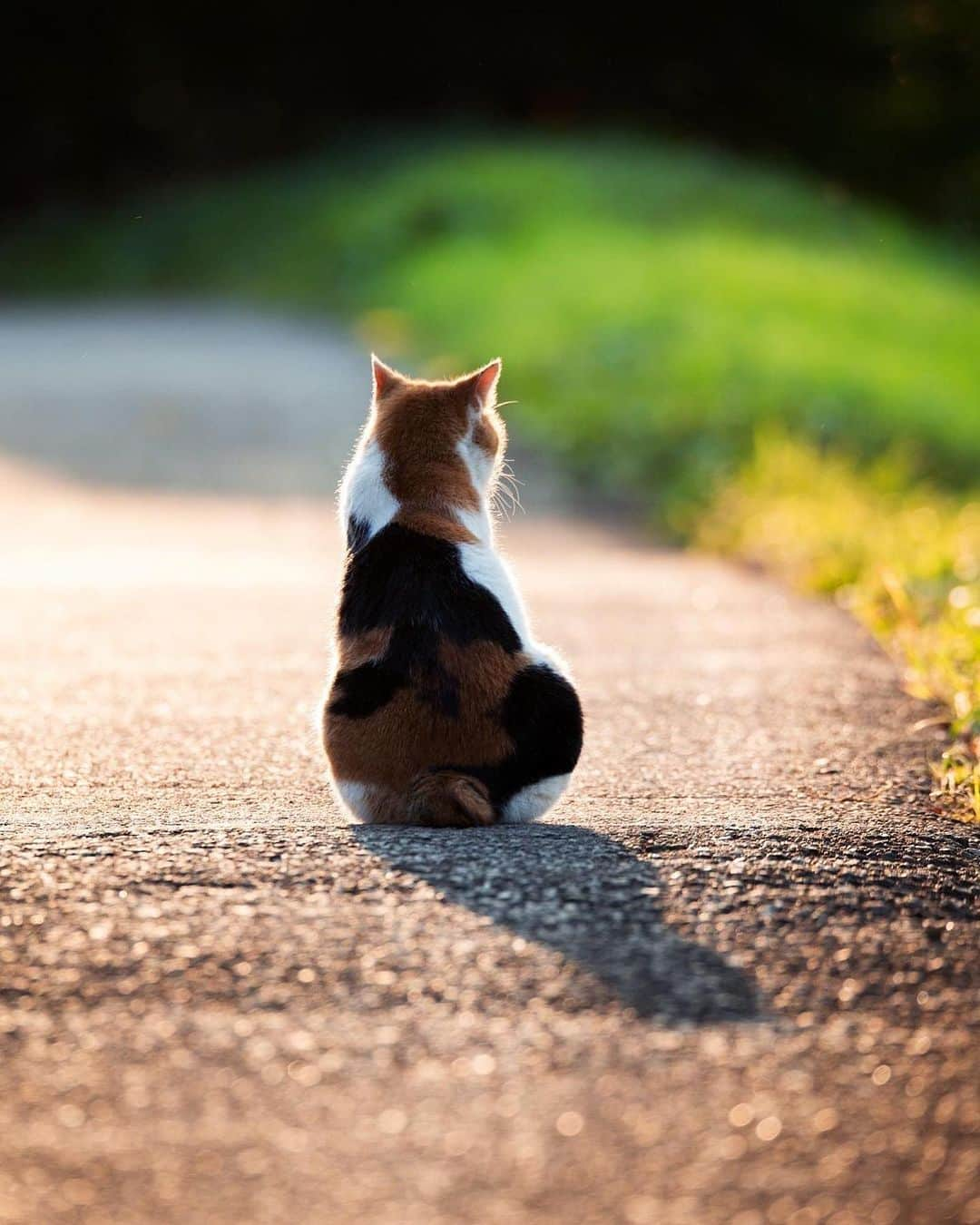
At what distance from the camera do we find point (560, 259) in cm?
2000

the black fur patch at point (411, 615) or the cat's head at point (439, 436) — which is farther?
the cat's head at point (439, 436)

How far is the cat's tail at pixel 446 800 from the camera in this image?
3529 mm

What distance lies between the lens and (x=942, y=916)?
10.3 ft

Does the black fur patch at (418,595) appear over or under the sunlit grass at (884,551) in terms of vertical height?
under

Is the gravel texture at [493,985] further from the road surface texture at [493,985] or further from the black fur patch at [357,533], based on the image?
the black fur patch at [357,533]

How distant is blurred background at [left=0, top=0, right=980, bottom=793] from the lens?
1127 cm

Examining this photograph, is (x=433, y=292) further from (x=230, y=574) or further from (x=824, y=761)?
(x=824, y=761)

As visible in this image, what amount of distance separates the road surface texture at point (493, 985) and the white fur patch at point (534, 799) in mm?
66

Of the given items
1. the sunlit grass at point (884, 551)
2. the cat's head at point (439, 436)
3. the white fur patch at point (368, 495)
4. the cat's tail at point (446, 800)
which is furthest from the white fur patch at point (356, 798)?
the sunlit grass at point (884, 551)

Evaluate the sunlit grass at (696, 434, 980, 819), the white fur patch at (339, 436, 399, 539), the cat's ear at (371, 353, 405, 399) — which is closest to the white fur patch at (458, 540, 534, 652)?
the white fur patch at (339, 436, 399, 539)

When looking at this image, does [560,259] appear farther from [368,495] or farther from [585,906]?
[585,906]

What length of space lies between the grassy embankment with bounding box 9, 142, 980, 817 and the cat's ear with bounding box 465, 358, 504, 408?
159 cm

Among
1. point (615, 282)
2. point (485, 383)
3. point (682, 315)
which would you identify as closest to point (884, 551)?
point (485, 383)

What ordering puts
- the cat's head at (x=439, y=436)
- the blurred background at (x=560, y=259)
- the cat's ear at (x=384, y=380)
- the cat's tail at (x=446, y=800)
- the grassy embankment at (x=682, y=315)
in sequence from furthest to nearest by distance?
the blurred background at (x=560, y=259) → the grassy embankment at (x=682, y=315) → the cat's ear at (x=384, y=380) → the cat's head at (x=439, y=436) → the cat's tail at (x=446, y=800)
